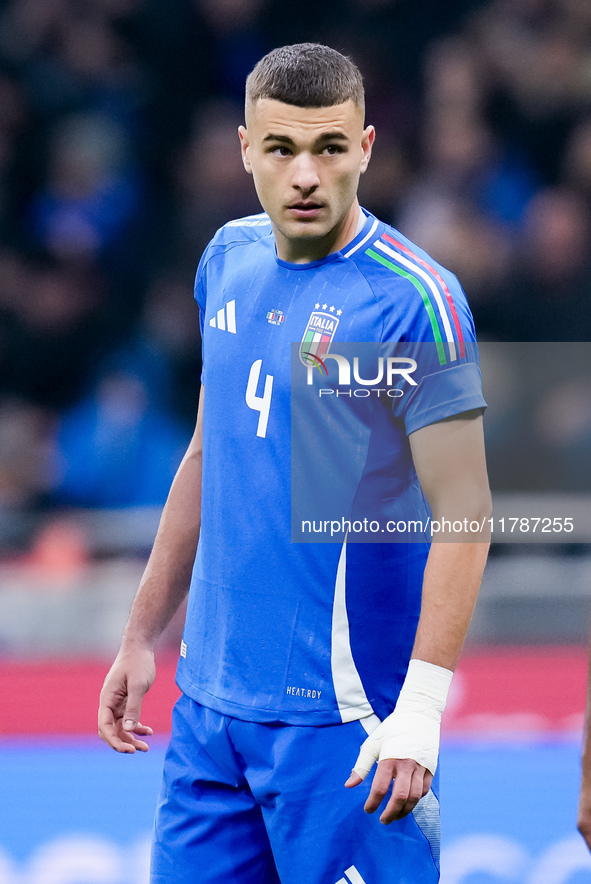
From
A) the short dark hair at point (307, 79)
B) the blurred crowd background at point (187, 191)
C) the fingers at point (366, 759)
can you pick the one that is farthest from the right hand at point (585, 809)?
the blurred crowd background at point (187, 191)

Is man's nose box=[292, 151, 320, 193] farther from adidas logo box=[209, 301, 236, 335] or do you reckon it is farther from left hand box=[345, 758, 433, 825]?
left hand box=[345, 758, 433, 825]

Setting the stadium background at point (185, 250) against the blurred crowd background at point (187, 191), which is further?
the blurred crowd background at point (187, 191)

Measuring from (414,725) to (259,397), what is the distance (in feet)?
2.02

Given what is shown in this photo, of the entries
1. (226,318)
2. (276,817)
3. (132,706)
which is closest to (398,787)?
(276,817)

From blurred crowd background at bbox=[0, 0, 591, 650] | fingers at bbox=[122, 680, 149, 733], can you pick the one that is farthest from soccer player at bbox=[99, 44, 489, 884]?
blurred crowd background at bbox=[0, 0, 591, 650]

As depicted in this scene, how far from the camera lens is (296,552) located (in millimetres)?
2041

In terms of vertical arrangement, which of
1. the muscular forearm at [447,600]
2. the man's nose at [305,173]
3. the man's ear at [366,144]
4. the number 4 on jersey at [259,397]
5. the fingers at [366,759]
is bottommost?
the fingers at [366,759]

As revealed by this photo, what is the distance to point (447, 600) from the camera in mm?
1919

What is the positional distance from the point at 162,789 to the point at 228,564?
17.3 inches

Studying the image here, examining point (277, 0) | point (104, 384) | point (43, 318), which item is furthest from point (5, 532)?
point (277, 0)

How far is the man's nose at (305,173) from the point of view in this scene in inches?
78.2

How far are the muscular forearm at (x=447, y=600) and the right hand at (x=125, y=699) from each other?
61 centimetres

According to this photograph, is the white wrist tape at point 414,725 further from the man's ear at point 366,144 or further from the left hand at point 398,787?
the man's ear at point 366,144

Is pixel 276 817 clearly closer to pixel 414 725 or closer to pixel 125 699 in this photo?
pixel 414 725
